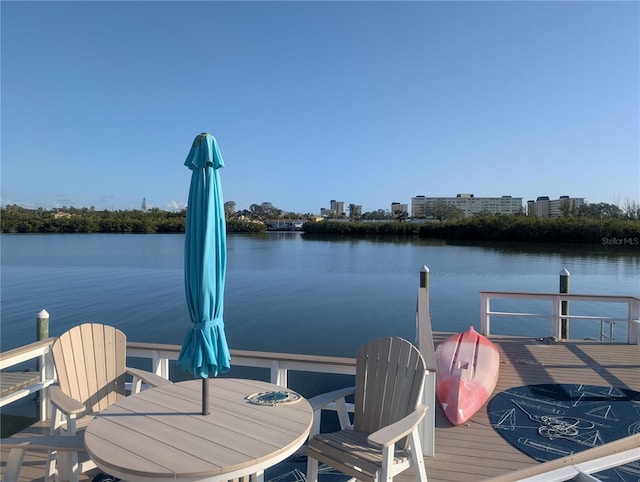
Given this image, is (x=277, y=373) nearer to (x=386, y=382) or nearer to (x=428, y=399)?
(x=386, y=382)

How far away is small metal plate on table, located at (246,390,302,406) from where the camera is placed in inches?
85.4

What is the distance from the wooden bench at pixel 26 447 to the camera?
1844 mm

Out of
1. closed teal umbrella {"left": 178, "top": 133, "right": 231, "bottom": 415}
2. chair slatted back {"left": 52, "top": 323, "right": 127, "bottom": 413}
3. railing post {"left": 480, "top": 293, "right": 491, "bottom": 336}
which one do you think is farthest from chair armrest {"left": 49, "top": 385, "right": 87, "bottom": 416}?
railing post {"left": 480, "top": 293, "right": 491, "bottom": 336}

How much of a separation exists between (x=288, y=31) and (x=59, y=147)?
17.6 meters

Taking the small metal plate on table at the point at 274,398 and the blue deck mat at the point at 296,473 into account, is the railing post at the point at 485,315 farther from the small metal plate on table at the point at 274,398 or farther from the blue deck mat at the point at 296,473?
the small metal plate on table at the point at 274,398

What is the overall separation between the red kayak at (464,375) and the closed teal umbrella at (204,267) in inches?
86.5

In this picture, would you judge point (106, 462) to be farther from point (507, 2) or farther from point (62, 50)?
point (62, 50)

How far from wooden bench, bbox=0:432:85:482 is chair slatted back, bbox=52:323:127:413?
0.59 meters

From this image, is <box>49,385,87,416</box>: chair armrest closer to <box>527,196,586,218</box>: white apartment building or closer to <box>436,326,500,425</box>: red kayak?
<box>436,326,500,425</box>: red kayak

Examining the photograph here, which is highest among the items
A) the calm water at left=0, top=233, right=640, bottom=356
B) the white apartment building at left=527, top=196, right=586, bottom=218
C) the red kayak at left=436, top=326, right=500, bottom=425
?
the white apartment building at left=527, top=196, right=586, bottom=218

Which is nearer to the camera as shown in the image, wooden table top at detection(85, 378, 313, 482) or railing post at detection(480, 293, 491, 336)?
wooden table top at detection(85, 378, 313, 482)

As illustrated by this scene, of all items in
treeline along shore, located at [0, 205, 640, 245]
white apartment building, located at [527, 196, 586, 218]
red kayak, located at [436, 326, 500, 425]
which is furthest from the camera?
white apartment building, located at [527, 196, 586, 218]

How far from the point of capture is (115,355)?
2.78 m

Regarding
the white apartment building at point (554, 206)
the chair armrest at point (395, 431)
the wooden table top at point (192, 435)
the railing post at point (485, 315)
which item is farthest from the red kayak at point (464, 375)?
the white apartment building at point (554, 206)
